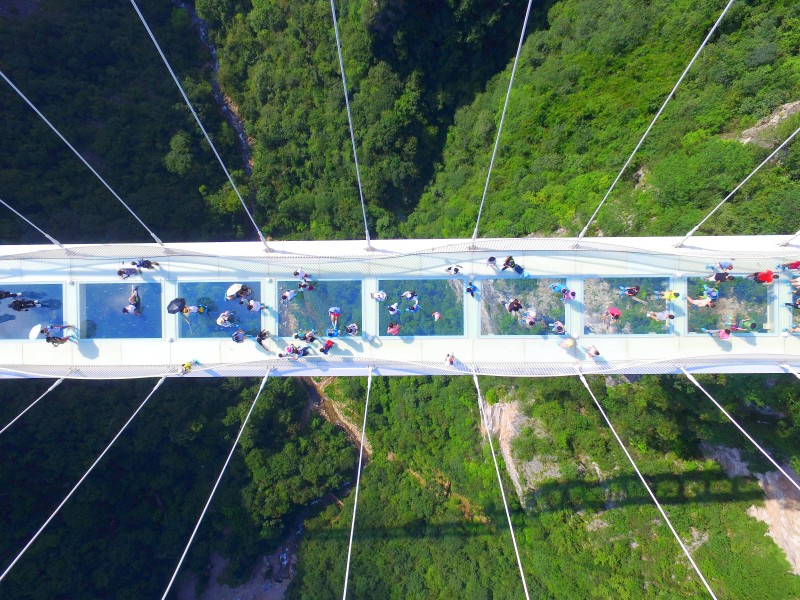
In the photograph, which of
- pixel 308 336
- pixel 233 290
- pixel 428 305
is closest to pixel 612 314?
pixel 428 305

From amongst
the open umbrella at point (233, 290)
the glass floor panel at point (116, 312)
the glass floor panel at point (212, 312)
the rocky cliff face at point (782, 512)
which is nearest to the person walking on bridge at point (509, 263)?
the glass floor panel at point (212, 312)

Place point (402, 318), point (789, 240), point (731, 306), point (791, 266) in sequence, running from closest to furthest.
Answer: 1. point (789, 240)
2. point (791, 266)
3. point (731, 306)
4. point (402, 318)

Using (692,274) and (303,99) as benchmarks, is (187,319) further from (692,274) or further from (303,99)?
(692,274)

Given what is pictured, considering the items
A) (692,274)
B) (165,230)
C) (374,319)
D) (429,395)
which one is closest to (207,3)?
(165,230)

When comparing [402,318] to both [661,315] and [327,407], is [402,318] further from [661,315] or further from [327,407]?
[327,407]

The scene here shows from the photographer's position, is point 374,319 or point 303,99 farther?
point 303,99

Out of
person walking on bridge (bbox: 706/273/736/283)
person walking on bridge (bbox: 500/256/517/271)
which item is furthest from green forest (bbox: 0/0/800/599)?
person walking on bridge (bbox: 500/256/517/271)

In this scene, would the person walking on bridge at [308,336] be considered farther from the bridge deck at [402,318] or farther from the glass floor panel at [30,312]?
the glass floor panel at [30,312]
